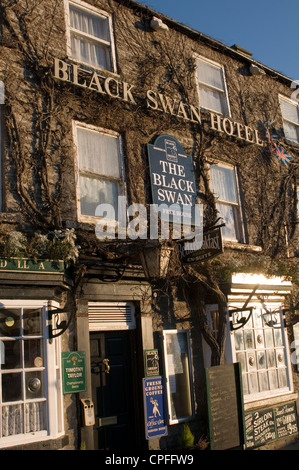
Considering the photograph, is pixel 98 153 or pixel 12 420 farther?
pixel 98 153

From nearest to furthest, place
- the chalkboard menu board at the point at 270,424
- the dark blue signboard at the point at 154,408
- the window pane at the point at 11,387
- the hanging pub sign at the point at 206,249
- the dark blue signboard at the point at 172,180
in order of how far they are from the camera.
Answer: the window pane at the point at 11,387
the dark blue signboard at the point at 154,408
the hanging pub sign at the point at 206,249
the chalkboard menu board at the point at 270,424
the dark blue signboard at the point at 172,180

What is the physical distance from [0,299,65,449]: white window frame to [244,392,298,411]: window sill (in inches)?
153

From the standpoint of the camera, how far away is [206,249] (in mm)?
7750

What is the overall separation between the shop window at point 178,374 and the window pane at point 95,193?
2466 mm

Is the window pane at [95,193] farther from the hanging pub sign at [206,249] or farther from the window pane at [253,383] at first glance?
the window pane at [253,383]

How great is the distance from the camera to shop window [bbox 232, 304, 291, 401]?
9047 millimetres

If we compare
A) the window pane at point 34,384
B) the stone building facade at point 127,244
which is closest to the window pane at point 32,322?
the stone building facade at point 127,244

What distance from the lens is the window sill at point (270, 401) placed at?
8883mm

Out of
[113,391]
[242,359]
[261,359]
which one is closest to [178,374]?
[113,391]

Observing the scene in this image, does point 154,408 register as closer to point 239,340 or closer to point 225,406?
point 225,406

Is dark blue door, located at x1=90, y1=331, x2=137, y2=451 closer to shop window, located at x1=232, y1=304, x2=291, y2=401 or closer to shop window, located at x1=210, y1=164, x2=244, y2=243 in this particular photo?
shop window, located at x1=232, y1=304, x2=291, y2=401

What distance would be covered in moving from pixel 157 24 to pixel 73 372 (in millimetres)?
7201

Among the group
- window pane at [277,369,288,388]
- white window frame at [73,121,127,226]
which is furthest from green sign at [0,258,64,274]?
window pane at [277,369,288,388]
